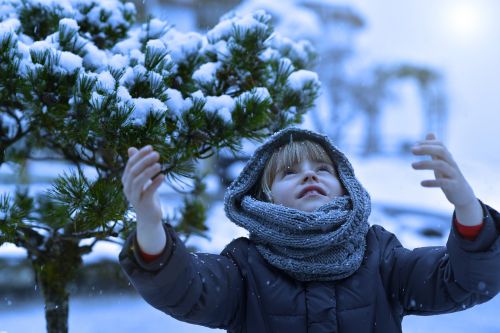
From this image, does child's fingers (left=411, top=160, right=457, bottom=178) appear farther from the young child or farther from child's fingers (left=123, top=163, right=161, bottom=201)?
child's fingers (left=123, top=163, right=161, bottom=201)

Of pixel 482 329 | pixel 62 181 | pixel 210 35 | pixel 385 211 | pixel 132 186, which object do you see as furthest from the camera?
pixel 385 211

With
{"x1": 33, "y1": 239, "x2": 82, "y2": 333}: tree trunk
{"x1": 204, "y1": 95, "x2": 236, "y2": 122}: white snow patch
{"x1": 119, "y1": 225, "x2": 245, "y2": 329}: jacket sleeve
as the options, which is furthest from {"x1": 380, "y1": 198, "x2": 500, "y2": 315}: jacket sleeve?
{"x1": 33, "y1": 239, "x2": 82, "y2": 333}: tree trunk

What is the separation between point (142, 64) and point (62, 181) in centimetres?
38

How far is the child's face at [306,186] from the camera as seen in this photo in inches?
52.6

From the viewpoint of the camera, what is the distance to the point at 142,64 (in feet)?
5.05

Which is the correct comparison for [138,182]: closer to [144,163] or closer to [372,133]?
[144,163]

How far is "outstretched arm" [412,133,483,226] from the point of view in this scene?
1049mm

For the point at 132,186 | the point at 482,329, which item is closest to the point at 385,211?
the point at 482,329

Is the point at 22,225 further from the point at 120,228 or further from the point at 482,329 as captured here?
the point at 482,329

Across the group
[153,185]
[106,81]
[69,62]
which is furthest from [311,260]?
[69,62]

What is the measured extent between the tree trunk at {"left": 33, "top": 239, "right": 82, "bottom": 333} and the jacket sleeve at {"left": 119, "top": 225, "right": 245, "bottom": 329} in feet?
2.38

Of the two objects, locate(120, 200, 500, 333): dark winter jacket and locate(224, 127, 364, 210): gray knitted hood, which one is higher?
locate(224, 127, 364, 210): gray knitted hood

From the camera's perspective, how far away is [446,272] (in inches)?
47.8

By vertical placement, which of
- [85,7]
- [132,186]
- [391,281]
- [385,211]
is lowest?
[391,281]
